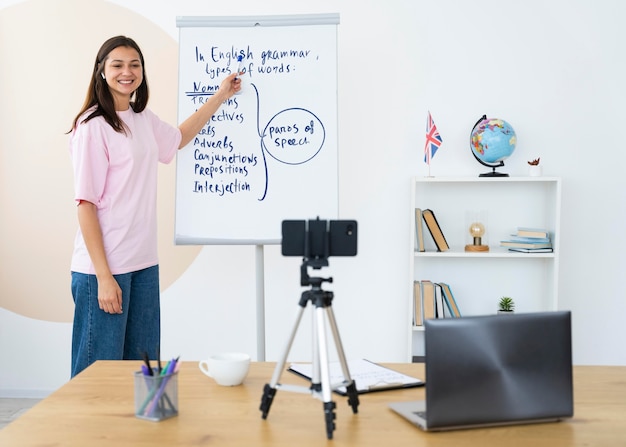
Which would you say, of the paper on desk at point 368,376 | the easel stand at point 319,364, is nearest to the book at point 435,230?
the paper on desk at point 368,376

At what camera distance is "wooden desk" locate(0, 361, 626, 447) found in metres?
1.21

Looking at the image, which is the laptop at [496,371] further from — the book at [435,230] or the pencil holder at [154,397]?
the book at [435,230]

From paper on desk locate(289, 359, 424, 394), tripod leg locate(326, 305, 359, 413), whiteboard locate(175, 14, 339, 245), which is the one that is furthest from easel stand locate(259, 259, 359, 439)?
whiteboard locate(175, 14, 339, 245)

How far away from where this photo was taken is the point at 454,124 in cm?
344

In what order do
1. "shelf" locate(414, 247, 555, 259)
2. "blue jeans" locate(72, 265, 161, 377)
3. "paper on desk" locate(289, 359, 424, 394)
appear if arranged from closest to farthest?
1. "paper on desk" locate(289, 359, 424, 394)
2. "blue jeans" locate(72, 265, 161, 377)
3. "shelf" locate(414, 247, 555, 259)

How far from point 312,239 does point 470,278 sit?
7.88ft

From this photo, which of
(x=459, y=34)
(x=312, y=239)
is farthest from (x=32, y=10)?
(x=312, y=239)

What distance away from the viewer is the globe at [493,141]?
3.23 m

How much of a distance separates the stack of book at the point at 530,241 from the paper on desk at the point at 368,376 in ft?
6.01

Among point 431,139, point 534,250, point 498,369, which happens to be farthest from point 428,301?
point 498,369

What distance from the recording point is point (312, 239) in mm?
1268

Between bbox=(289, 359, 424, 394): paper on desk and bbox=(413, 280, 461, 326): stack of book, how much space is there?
5.45ft

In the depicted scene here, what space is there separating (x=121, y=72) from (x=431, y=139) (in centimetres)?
155

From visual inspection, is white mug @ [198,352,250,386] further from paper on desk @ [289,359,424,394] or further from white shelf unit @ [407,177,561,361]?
white shelf unit @ [407,177,561,361]
